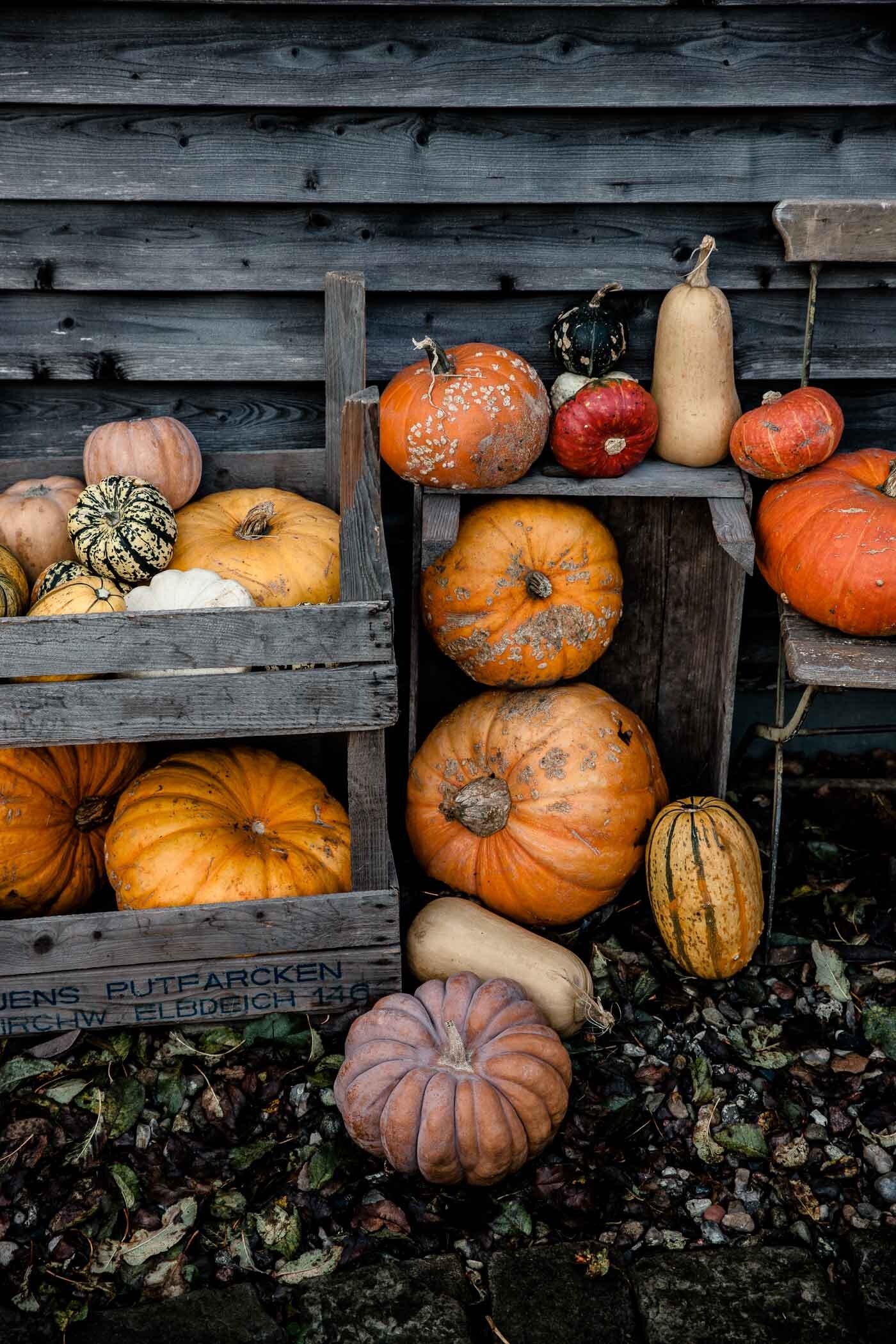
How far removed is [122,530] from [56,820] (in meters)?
0.88

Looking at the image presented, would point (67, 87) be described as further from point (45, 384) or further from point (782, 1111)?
point (782, 1111)

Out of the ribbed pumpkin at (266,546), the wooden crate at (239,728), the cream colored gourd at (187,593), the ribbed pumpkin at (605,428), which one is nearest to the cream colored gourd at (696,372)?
the ribbed pumpkin at (605,428)

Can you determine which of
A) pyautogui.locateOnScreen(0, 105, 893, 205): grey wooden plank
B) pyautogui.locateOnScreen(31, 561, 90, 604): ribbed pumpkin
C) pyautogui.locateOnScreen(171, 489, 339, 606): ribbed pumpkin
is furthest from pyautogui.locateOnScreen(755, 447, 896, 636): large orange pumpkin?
pyautogui.locateOnScreen(31, 561, 90, 604): ribbed pumpkin

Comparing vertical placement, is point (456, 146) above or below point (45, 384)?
above

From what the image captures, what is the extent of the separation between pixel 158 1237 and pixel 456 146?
317cm

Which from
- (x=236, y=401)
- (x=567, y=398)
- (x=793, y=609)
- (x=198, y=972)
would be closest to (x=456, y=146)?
(x=567, y=398)

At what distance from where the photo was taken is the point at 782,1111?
2826 millimetres

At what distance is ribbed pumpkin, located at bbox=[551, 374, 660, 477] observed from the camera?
10.1 feet

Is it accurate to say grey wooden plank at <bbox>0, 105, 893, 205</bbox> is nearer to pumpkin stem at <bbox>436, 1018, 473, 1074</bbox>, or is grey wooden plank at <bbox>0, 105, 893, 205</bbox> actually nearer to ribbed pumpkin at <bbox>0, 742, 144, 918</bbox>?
ribbed pumpkin at <bbox>0, 742, 144, 918</bbox>

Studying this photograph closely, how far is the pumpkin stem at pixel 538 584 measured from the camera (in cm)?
324

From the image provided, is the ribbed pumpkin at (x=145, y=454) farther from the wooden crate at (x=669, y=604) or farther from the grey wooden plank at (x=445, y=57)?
the grey wooden plank at (x=445, y=57)

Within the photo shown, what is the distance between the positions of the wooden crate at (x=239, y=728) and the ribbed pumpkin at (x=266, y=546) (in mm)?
326

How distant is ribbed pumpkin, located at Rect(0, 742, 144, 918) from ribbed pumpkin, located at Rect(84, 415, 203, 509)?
0.82 metres

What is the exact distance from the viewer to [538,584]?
10.6 feet
